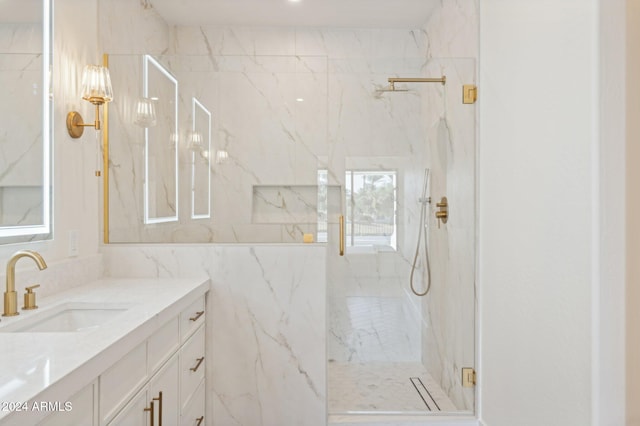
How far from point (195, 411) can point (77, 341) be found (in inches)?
44.3

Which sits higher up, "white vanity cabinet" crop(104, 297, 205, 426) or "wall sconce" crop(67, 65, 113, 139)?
"wall sconce" crop(67, 65, 113, 139)

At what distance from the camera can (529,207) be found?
191 centimetres

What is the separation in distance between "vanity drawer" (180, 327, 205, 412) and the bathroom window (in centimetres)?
102

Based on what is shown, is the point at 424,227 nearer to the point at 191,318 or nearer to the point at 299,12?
the point at 191,318

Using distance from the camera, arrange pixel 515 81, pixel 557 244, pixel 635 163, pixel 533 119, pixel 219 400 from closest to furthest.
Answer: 1. pixel 635 163
2. pixel 557 244
3. pixel 533 119
4. pixel 515 81
5. pixel 219 400

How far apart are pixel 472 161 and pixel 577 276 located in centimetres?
104

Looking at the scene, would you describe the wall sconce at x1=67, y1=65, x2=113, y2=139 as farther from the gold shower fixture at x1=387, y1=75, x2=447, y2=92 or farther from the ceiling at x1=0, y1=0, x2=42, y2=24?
the gold shower fixture at x1=387, y1=75, x2=447, y2=92

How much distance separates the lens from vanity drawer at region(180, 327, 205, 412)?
1994 millimetres

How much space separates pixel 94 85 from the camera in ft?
6.95

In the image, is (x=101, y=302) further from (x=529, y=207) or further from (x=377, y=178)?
(x=529, y=207)

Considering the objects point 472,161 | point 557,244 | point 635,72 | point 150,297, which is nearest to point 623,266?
point 557,244

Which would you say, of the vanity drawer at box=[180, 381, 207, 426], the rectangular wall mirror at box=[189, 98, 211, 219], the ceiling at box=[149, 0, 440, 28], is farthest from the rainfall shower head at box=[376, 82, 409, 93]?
the vanity drawer at box=[180, 381, 207, 426]

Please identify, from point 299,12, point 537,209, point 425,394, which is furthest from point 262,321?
point 299,12

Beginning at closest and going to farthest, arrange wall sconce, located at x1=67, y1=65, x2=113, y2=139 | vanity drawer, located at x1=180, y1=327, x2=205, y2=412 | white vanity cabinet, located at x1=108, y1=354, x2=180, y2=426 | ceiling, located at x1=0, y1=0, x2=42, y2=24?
white vanity cabinet, located at x1=108, y1=354, x2=180, y2=426 → ceiling, located at x1=0, y1=0, x2=42, y2=24 → vanity drawer, located at x1=180, y1=327, x2=205, y2=412 → wall sconce, located at x1=67, y1=65, x2=113, y2=139
